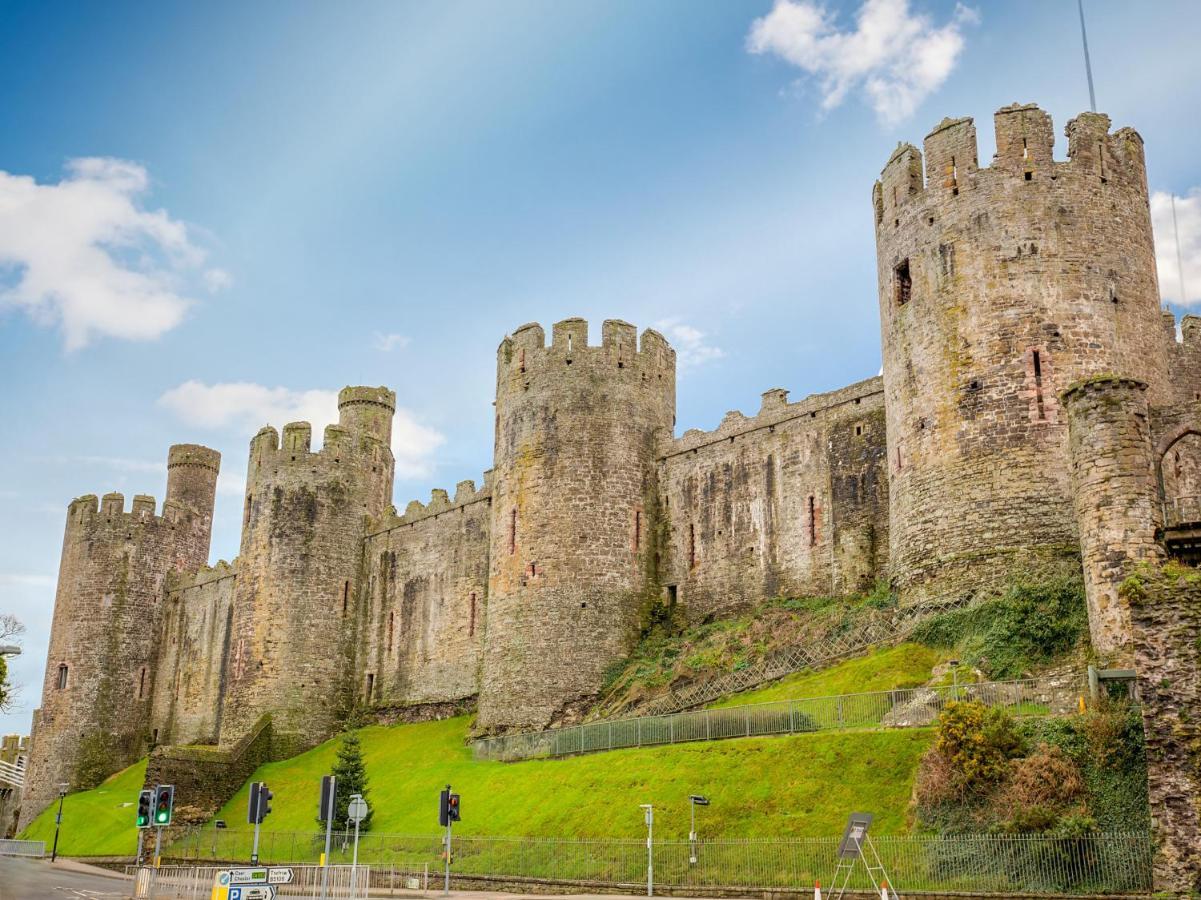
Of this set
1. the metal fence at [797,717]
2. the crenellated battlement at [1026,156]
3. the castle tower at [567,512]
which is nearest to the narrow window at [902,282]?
the crenellated battlement at [1026,156]

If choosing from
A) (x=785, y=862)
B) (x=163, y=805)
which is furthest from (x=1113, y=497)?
(x=163, y=805)

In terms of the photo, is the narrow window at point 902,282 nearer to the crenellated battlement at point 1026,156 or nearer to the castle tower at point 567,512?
the crenellated battlement at point 1026,156

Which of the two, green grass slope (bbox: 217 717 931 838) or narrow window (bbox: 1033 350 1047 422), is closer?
green grass slope (bbox: 217 717 931 838)

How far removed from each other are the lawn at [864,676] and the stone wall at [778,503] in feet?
16.6

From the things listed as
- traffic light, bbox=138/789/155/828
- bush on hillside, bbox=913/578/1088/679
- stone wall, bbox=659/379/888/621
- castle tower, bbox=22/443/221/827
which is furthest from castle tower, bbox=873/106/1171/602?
castle tower, bbox=22/443/221/827

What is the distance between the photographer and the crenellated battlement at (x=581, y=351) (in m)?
42.3

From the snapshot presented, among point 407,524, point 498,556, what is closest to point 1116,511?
point 498,556

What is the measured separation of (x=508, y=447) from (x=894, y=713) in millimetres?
19329

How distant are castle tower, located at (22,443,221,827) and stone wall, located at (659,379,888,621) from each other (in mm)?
32927

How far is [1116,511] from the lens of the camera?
80.9 ft

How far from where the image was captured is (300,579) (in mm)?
51188

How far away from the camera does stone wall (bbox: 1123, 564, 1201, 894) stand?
18.9 m

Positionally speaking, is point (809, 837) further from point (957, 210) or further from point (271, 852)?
point (271, 852)

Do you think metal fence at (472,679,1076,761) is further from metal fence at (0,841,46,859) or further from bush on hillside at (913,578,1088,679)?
metal fence at (0,841,46,859)
